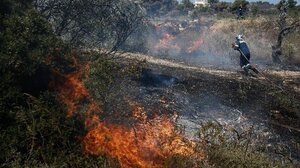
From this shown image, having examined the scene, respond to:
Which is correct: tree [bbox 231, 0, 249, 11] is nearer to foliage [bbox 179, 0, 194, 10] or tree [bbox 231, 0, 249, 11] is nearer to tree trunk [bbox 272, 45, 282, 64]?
foliage [bbox 179, 0, 194, 10]

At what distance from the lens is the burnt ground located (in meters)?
11.0

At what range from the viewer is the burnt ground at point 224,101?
36.2 feet

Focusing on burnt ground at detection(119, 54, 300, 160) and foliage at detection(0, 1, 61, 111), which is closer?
foliage at detection(0, 1, 61, 111)

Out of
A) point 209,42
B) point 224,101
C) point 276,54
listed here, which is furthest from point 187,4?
point 224,101

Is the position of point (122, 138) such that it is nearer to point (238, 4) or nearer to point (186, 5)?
point (238, 4)

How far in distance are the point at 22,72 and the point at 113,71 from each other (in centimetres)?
242

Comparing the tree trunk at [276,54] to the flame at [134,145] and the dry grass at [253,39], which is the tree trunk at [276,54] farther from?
the flame at [134,145]

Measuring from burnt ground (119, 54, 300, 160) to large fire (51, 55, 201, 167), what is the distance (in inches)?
51.0

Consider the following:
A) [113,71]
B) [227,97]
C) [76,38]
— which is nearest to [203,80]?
[227,97]

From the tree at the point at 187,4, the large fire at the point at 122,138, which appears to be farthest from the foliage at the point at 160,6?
the large fire at the point at 122,138

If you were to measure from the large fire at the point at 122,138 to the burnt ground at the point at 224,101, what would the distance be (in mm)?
1294

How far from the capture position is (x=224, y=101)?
13.2 meters

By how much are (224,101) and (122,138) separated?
5799 mm

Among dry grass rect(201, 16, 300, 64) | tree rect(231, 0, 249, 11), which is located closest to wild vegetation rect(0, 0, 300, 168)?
dry grass rect(201, 16, 300, 64)
